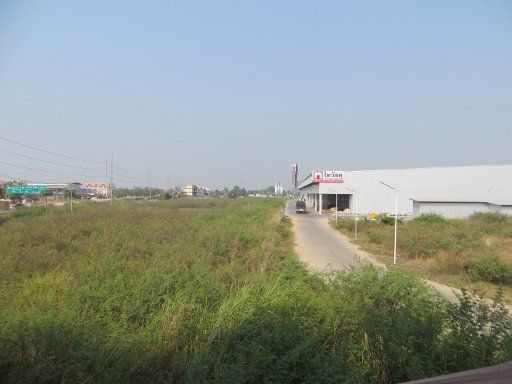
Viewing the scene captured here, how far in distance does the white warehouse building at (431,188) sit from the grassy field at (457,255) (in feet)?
28.3

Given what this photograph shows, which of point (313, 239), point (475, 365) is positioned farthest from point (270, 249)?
point (313, 239)

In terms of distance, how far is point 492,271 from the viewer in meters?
10.6

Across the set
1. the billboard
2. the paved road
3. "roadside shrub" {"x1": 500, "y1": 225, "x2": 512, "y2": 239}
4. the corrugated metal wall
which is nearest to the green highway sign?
the billboard

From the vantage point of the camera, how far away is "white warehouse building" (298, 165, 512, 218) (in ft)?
106

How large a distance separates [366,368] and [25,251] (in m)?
9.75

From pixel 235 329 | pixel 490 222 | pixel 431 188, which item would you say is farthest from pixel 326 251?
pixel 431 188

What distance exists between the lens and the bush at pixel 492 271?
10.5 metres

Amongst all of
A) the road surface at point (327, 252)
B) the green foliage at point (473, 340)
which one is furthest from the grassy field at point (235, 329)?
the road surface at point (327, 252)

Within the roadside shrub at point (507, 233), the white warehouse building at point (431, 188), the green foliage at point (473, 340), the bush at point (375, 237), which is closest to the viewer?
the green foliage at point (473, 340)

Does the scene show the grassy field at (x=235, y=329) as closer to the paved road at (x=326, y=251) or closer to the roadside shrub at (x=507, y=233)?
the paved road at (x=326, y=251)

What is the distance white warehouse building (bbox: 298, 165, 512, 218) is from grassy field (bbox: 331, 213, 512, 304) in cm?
862

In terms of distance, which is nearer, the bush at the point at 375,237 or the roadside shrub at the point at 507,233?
the bush at the point at 375,237

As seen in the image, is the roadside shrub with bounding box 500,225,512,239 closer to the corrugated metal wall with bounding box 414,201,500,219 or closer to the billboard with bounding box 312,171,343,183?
the corrugated metal wall with bounding box 414,201,500,219

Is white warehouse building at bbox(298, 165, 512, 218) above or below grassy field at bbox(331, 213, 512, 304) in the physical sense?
above
